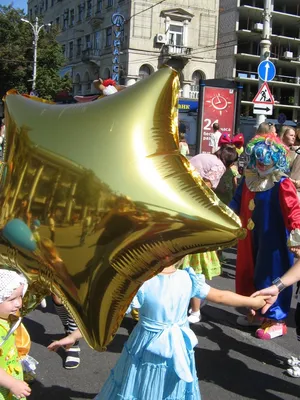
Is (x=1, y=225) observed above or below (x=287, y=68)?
below

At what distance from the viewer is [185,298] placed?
7.27 feet

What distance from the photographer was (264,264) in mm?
3758

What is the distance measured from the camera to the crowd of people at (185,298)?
211cm

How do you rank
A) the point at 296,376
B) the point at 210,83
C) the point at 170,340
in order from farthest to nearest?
the point at 210,83 < the point at 296,376 < the point at 170,340

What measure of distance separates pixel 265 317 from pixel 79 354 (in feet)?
4.97

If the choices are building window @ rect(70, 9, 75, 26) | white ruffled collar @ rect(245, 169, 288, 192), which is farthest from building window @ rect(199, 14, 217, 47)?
white ruffled collar @ rect(245, 169, 288, 192)

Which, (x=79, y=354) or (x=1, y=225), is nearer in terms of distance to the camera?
(x=1, y=225)

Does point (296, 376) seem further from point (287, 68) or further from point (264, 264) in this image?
point (287, 68)

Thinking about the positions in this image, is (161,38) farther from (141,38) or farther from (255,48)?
(255,48)

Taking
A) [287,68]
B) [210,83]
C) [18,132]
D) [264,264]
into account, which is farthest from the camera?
[287,68]

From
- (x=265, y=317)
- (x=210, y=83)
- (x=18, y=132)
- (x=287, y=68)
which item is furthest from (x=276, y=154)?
(x=287, y=68)

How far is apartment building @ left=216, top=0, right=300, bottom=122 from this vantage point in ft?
131

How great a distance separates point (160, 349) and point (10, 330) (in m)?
0.65

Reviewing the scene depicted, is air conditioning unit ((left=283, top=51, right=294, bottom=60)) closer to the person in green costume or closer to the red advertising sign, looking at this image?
the red advertising sign
